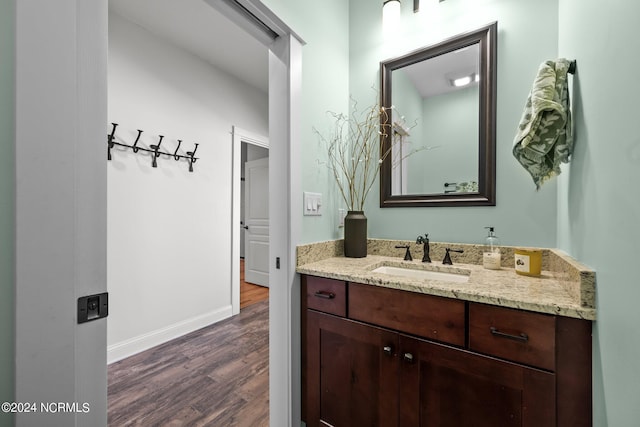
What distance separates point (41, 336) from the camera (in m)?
0.57

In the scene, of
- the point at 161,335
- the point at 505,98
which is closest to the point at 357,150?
the point at 505,98

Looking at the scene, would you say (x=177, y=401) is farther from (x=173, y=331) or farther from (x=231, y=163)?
(x=231, y=163)

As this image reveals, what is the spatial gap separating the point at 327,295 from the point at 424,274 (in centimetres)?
53

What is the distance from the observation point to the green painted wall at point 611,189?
1.69 ft

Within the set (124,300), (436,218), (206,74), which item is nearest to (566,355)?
(436,218)

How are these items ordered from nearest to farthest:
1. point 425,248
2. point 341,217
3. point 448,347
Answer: point 448,347 < point 425,248 < point 341,217

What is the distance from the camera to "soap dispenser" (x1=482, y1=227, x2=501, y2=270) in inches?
47.7

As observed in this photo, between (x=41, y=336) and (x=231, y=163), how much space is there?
2486mm

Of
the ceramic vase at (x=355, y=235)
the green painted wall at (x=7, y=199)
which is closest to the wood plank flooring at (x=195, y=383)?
the ceramic vase at (x=355, y=235)

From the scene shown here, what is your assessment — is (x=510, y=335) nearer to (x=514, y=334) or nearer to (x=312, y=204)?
(x=514, y=334)

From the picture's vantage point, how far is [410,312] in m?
0.96

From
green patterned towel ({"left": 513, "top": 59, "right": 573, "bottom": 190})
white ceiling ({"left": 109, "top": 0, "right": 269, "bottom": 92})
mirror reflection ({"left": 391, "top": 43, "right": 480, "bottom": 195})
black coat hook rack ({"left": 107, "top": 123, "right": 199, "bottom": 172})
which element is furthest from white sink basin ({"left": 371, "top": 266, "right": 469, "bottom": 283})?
black coat hook rack ({"left": 107, "top": 123, "right": 199, "bottom": 172})

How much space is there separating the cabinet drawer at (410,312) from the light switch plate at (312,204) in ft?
1.54

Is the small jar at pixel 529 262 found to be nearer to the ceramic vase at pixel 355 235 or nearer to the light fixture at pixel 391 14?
the ceramic vase at pixel 355 235
